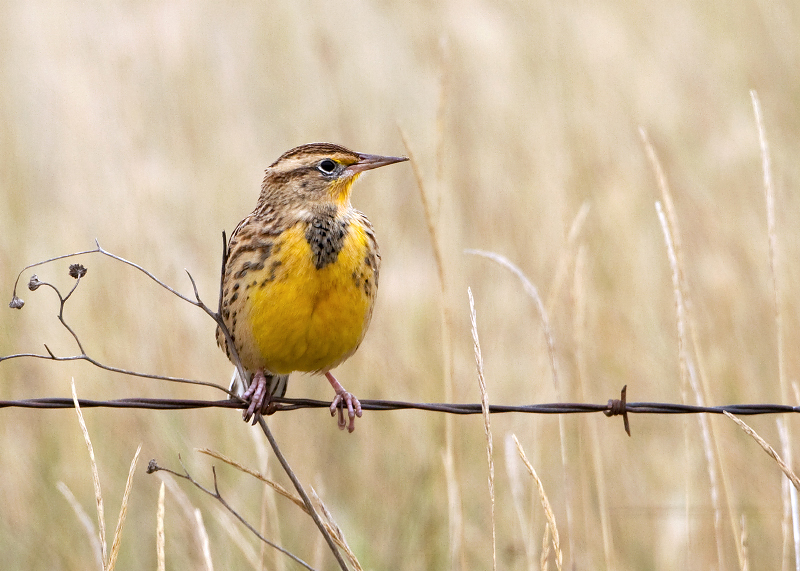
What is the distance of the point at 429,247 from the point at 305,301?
91.3 inches

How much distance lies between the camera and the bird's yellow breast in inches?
116

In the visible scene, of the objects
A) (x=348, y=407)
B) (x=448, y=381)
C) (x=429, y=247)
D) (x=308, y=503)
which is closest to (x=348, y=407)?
(x=348, y=407)

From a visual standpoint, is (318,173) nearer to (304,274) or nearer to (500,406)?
(304,274)

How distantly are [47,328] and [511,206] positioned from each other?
2140 mm

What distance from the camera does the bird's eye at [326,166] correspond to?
3260 mm

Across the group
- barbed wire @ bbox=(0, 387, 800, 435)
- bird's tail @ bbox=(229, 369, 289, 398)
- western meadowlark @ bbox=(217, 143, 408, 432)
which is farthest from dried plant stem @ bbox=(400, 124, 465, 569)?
bird's tail @ bbox=(229, 369, 289, 398)

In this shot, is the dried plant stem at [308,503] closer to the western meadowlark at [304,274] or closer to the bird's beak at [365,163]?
the western meadowlark at [304,274]

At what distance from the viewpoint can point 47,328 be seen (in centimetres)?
457

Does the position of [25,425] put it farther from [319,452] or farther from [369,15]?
[369,15]

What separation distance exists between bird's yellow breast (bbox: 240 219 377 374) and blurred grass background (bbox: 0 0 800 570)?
1.25ft

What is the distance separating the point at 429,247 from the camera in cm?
520

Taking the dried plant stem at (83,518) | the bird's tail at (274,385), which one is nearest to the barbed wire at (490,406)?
the dried plant stem at (83,518)

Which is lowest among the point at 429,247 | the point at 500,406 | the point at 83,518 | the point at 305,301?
the point at 83,518

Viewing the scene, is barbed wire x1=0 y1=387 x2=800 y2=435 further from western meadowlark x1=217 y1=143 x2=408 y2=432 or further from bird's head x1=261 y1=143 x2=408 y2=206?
bird's head x1=261 y1=143 x2=408 y2=206
